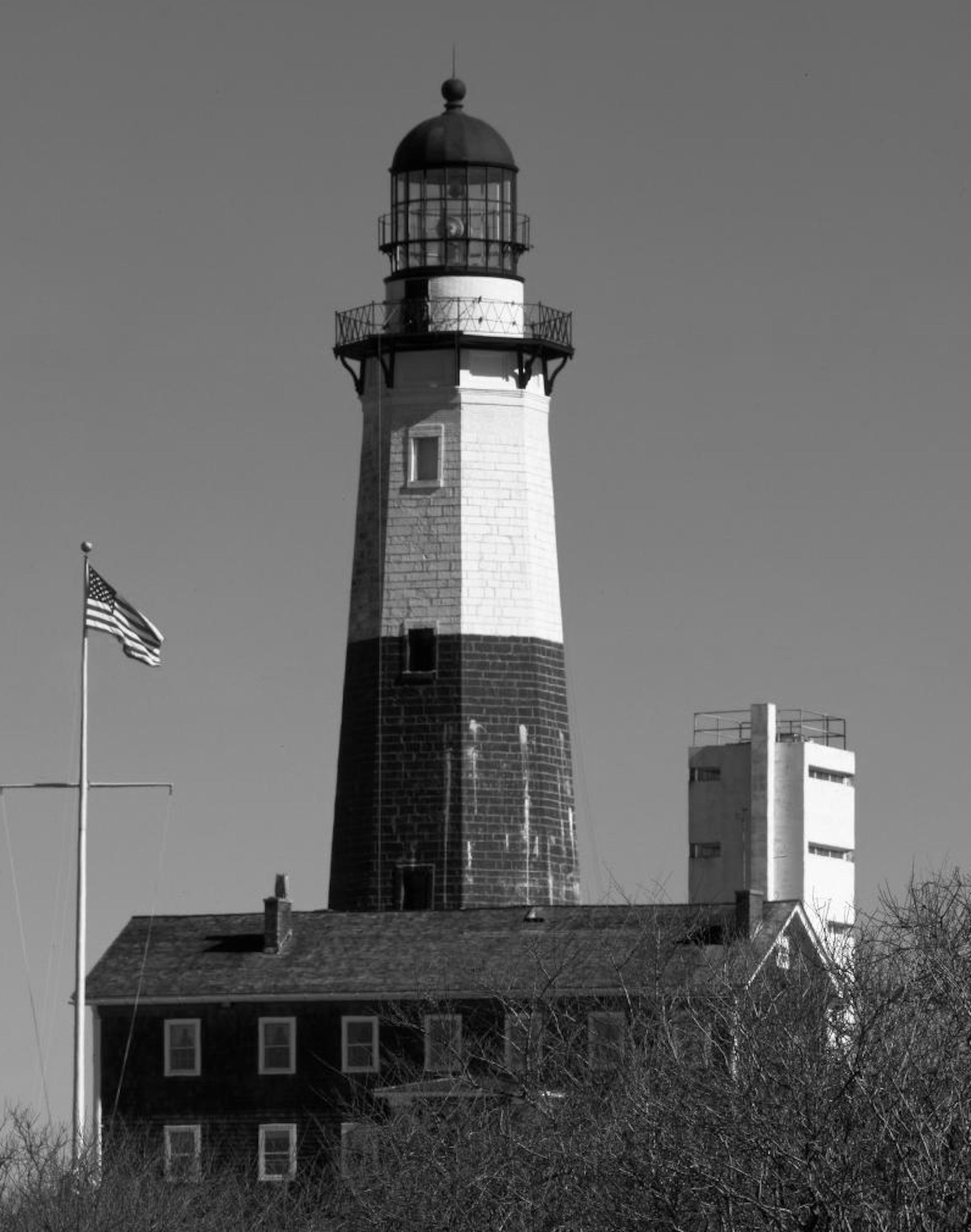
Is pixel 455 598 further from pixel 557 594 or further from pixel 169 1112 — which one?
pixel 169 1112

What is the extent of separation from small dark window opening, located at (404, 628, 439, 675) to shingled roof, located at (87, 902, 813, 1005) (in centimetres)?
498

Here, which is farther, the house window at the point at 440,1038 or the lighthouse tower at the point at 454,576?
the lighthouse tower at the point at 454,576

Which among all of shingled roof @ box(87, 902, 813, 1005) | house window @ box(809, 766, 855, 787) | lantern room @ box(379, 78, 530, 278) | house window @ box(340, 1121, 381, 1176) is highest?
lantern room @ box(379, 78, 530, 278)

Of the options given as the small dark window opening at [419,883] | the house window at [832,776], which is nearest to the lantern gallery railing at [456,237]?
the small dark window opening at [419,883]

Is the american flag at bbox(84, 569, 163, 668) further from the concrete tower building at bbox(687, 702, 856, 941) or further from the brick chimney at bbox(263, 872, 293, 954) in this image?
the concrete tower building at bbox(687, 702, 856, 941)

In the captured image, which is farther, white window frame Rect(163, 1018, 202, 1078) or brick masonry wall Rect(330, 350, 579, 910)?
brick masonry wall Rect(330, 350, 579, 910)

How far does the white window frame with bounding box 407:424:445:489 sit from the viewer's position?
3253 inches

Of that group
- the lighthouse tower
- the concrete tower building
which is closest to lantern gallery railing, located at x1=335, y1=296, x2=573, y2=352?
the lighthouse tower

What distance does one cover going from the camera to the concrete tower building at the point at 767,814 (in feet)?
393

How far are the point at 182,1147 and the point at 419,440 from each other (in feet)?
49.9

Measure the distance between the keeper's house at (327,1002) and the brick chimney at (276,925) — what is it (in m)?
0.04

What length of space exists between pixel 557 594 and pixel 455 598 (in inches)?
103

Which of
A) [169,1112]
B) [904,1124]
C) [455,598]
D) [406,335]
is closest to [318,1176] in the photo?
[169,1112]

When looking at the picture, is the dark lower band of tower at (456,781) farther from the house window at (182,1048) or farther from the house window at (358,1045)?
the house window at (182,1048)
